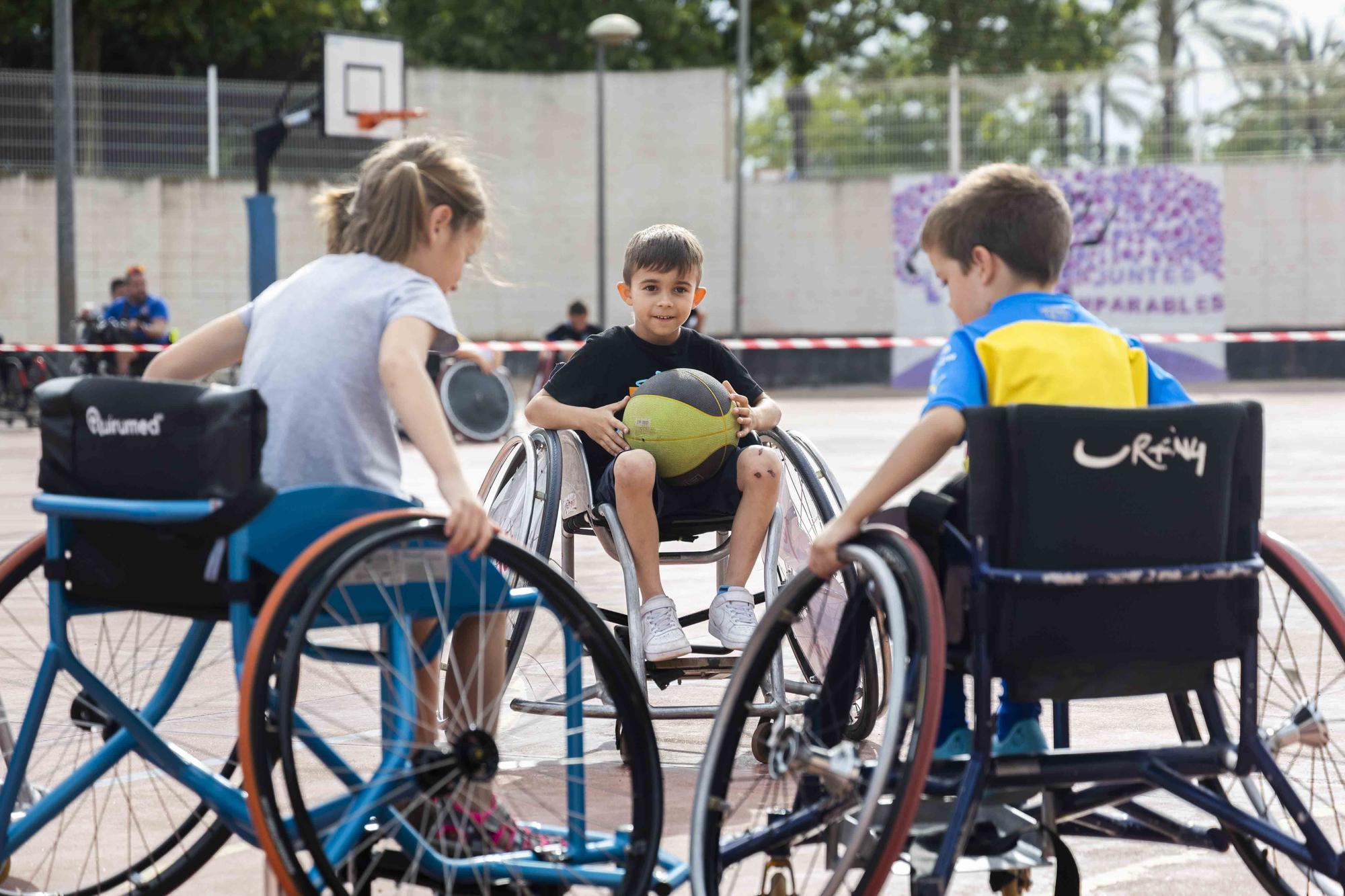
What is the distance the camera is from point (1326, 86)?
2633cm

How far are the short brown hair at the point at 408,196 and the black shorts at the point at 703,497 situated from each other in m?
1.59

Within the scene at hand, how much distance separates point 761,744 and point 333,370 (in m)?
1.60

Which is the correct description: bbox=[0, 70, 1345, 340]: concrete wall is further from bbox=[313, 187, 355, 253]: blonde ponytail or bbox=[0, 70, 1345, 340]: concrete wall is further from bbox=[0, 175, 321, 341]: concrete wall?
bbox=[313, 187, 355, 253]: blonde ponytail

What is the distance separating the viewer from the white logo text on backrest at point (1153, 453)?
295 cm

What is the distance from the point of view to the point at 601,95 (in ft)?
85.6

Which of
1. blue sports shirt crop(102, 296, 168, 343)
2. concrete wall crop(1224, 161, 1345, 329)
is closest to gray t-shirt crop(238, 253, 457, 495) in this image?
blue sports shirt crop(102, 296, 168, 343)

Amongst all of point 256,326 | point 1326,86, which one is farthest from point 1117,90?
point 256,326

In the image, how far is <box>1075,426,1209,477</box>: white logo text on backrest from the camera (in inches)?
116

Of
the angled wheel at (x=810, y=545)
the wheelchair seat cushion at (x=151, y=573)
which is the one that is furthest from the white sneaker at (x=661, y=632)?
the wheelchair seat cushion at (x=151, y=573)

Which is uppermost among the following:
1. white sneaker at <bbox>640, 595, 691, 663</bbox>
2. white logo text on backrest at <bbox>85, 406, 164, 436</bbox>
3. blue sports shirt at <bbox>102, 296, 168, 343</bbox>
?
blue sports shirt at <bbox>102, 296, 168, 343</bbox>

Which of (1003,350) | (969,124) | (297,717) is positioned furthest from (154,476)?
(969,124)

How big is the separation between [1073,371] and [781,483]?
1.80 meters

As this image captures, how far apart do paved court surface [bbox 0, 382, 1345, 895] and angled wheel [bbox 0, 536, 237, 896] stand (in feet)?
0.38

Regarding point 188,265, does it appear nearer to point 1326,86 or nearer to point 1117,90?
point 1117,90
